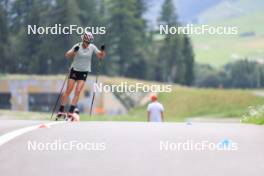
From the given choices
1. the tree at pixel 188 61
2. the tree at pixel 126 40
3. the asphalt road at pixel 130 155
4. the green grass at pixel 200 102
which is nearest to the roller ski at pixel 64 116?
the asphalt road at pixel 130 155

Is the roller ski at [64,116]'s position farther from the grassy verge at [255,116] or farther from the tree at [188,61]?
the tree at [188,61]

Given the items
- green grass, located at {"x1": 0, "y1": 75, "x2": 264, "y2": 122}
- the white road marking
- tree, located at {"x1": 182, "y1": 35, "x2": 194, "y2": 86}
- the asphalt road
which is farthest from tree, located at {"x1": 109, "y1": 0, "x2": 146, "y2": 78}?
the asphalt road

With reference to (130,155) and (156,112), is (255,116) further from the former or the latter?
(130,155)

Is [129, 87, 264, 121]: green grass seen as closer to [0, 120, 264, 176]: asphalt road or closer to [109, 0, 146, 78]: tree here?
[109, 0, 146, 78]: tree

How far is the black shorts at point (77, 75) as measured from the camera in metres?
17.4

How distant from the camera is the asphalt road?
26.1 ft

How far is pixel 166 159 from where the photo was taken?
8.57 meters

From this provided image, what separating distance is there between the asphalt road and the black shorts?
20.3 feet

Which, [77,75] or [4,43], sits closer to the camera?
[77,75]

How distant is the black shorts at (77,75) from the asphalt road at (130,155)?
618 cm

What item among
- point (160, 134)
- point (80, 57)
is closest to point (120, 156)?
point (160, 134)

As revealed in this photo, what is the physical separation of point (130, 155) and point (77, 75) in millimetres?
8764

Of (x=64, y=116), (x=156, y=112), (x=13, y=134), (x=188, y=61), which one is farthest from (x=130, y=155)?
(x=188, y=61)

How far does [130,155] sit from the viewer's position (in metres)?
8.83
